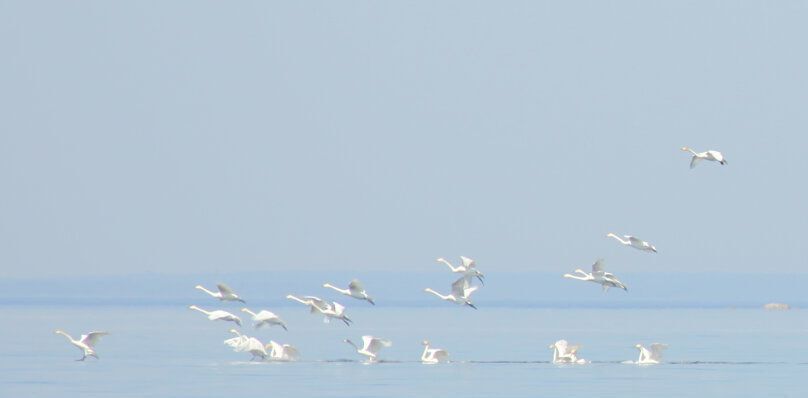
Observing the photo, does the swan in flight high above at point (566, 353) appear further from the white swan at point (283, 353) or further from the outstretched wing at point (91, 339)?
the outstretched wing at point (91, 339)

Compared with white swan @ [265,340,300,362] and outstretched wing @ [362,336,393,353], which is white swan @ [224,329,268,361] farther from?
outstretched wing @ [362,336,393,353]

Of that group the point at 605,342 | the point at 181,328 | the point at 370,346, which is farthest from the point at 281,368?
the point at 181,328

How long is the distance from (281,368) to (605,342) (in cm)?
2130

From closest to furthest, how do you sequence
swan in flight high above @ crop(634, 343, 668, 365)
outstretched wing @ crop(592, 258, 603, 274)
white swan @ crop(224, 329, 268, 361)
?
outstretched wing @ crop(592, 258, 603, 274), white swan @ crop(224, 329, 268, 361), swan in flight high above @ crop(634, 343, 668, 365)

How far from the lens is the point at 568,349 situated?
5112 cm

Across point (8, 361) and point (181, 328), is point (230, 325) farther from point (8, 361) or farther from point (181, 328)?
point (8, 361)

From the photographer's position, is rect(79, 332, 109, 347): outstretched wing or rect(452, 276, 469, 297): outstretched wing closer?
rect(452, 276, 469, 297): outstretched wing

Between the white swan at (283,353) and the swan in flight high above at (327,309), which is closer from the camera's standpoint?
the swan in flight high above at (327,309)

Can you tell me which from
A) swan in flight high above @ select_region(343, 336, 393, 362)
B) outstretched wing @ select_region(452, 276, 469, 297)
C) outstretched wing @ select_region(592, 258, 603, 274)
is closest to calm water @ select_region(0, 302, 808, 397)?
swan in flight high above @ select_region(343, 336, 393, 362)

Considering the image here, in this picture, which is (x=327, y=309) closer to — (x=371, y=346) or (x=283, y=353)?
(x=371, y=346)

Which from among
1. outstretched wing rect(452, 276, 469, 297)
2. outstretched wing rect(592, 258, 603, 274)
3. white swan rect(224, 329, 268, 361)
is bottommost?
white swan rect(224, 329, 268, 361)

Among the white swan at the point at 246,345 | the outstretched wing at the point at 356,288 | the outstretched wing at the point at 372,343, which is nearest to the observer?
the outstretched wing at the point at 356,288

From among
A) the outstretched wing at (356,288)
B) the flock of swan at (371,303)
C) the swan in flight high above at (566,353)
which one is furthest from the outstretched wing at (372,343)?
the swan in flight high above at (566,353)

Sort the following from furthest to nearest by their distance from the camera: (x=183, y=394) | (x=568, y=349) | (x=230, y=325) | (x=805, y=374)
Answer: (x=230, y=325), (x=568, y=349), (x=805, y=374), (x=183, y=394)
